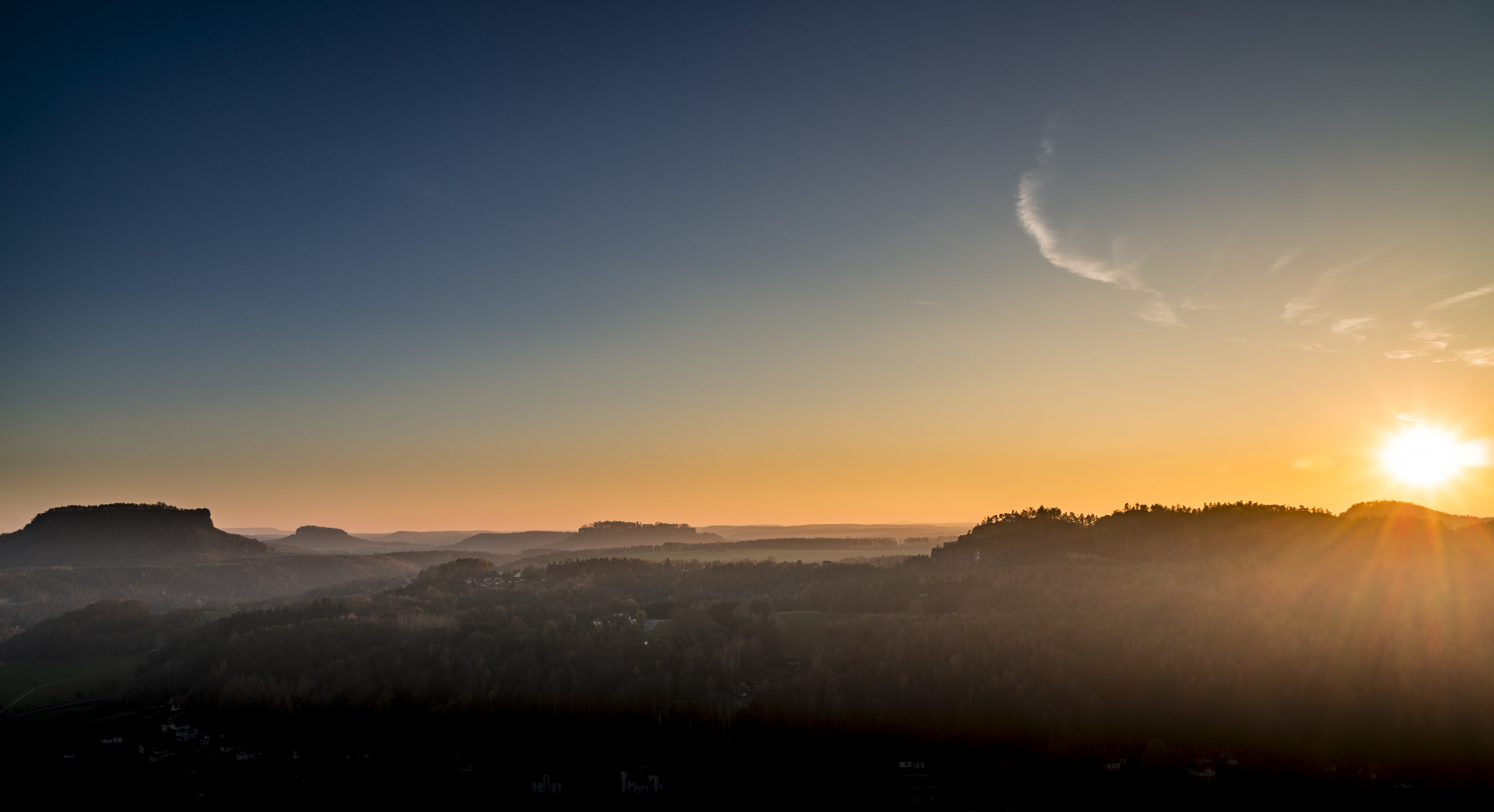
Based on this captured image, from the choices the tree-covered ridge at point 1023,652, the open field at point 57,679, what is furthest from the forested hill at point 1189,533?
the open field at point 57,679

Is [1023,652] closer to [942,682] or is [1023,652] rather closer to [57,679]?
[942,682]

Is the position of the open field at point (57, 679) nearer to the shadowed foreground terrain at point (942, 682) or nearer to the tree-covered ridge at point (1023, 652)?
the shadowed foreground terrain at point (942, 682)

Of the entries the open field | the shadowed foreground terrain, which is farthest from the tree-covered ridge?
the open field

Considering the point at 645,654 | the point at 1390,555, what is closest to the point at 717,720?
the point at 645,654

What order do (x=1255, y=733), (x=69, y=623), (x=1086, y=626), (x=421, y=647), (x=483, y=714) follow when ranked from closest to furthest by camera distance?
(x=1255, y=733), (x=1086, y=626), (x=483, y=714), (x=421, y=647), (x=69, y=623)

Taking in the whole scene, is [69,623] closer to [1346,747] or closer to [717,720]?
[717,720]

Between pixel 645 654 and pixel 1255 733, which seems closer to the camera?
pixel 1255 733

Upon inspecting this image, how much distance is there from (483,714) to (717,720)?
3369 centimetres

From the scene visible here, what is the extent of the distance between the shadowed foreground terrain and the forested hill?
0.43 m

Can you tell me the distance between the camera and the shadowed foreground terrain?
6062 centimetres

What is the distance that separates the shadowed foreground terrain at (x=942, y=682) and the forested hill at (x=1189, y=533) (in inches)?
17.1

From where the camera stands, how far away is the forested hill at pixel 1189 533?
76000mm

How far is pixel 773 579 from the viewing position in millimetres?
134750

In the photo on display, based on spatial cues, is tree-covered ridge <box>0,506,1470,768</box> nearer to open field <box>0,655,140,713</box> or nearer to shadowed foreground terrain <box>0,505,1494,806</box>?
shadowed foreground terrain <box>0,505,1494,806</box>
